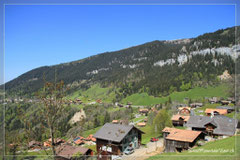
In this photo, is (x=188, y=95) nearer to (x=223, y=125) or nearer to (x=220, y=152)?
(x=223, y=125)

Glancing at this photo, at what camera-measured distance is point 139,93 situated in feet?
589

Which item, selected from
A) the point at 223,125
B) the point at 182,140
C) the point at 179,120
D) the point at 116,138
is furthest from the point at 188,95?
the point at 116,138

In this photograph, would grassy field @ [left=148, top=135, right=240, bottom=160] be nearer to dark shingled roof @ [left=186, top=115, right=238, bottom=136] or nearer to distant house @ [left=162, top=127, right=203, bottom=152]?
distant house @ [left=162, top=127, right=203, bottom=152]

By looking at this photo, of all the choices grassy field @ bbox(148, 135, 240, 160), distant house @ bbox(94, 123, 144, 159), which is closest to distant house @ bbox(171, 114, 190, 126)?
distant house @ bbox(94, 123, 144, 159)

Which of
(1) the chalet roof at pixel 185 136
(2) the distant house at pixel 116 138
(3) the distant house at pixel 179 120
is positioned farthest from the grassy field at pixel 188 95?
(2) the distant house at pixel 116 138

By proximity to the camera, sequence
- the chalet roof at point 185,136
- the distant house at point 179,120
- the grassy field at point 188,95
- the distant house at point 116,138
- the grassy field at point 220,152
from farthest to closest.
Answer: the grassy field at point 188,95 → the distant house at point 179,120 → the distant house at point 116,138 → the chalet roof at point 185,136 → the grassy field at point 220,152

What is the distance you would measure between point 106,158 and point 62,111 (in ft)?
104

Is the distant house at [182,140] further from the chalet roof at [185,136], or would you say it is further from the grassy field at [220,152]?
the grassy field at [220,152]

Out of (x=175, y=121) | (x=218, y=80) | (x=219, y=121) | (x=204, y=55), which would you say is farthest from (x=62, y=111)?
(x=204, y=55)

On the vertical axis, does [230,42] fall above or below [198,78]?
above

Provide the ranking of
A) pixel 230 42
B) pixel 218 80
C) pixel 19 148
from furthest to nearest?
pixel 230 42, pixel 218 80, pixel 19 148

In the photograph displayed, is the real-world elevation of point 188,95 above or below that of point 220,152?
below

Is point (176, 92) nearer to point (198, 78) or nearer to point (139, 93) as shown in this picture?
point (198, 78)

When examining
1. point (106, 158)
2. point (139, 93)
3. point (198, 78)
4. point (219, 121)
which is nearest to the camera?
point (106, 158)
